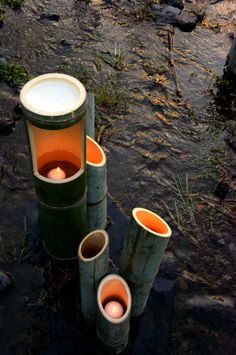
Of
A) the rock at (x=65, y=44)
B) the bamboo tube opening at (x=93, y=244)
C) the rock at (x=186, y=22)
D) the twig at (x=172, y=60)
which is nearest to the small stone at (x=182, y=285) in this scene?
Answer: the bamboo tube opening at (x=93, y=244)

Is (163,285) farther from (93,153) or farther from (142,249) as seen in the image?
(93,153)

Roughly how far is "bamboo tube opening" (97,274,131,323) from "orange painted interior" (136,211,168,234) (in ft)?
1.37

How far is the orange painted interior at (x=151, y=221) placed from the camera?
8.86ft

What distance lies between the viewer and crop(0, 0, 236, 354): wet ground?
3.33 m

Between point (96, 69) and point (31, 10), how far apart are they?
1.90 metres

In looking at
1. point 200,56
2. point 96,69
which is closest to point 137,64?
point 96,69

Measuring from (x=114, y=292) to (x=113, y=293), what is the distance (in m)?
0.01

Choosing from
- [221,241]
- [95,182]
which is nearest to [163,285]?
[221,241]

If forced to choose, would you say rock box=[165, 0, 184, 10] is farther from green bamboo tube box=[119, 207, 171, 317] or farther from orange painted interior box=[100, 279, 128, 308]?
orange painted interior box=[100, 279, 128, 308]

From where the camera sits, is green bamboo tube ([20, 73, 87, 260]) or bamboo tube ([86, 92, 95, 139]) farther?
bamboo tube ([86, 92, 95, 139])

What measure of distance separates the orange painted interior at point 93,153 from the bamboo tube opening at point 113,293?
0.92 meters

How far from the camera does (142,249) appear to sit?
2.63 metres

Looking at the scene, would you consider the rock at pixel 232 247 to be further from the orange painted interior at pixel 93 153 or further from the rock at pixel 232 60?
the rock at pixel 232 60

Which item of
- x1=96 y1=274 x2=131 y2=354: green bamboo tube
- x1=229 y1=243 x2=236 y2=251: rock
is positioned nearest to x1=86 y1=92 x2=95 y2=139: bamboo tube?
x1=96 y1=274 x2=131 y2=354: green bamboo tube
